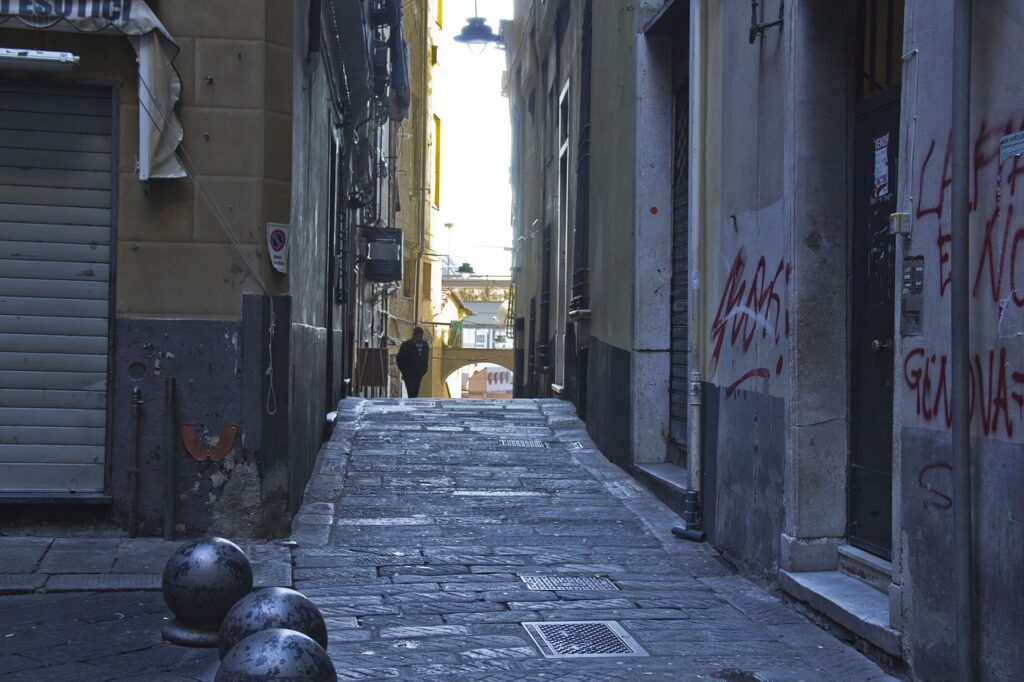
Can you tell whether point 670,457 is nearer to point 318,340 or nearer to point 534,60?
point 318,340

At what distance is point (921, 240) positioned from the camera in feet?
16.1

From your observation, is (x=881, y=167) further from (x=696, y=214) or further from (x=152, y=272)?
(x=152, y=272)

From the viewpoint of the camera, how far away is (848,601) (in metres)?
5.65

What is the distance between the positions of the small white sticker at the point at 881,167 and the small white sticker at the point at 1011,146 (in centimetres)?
168

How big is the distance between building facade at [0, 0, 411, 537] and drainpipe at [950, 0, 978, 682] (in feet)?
15.4

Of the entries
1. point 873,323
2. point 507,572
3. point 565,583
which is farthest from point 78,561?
point 873,323

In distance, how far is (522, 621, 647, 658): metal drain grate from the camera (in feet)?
17.6

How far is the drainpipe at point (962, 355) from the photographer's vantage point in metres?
4.34

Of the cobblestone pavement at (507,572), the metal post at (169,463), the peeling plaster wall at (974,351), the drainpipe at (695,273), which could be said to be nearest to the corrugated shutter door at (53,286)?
the metal post at (169,463)

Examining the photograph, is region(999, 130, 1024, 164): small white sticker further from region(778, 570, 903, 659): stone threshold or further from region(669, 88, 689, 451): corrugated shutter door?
region(669, 88, 689, 451): corrugated shutter door

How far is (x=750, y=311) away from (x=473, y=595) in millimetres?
2560

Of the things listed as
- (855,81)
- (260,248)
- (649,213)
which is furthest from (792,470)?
(649,213)

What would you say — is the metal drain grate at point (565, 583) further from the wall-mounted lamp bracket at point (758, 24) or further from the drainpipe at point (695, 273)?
the wall-mounted lamp bracket at point (758, 24)

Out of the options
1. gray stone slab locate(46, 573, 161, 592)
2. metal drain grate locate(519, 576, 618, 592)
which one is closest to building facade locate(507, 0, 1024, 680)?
metal drain grate locate(519, 576, 618, 592)
